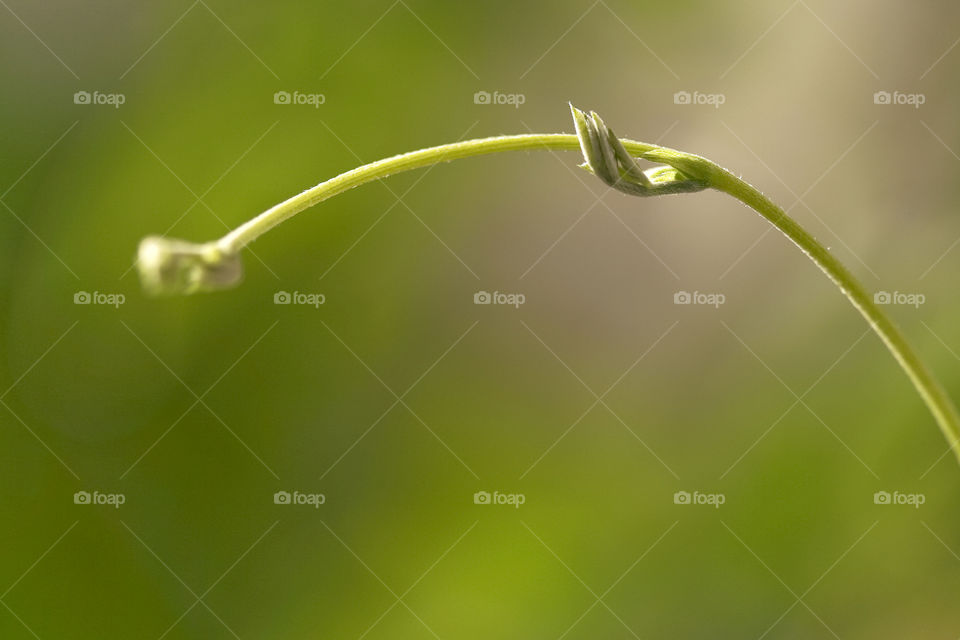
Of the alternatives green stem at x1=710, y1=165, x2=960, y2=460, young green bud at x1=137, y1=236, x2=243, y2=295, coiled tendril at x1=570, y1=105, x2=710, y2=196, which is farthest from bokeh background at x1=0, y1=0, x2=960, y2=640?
young green bud at x1=137, y1=236, x2=243, y2=295

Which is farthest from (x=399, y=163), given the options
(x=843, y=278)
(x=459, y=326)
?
(x=459, y=326)

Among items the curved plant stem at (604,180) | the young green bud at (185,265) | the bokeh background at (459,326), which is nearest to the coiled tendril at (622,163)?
the curved plant stem at (604,180)

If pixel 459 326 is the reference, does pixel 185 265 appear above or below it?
below

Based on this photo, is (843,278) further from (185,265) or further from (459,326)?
(459,326)

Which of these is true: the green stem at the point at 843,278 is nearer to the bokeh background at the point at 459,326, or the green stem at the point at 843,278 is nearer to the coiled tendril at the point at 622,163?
the coiled tendril at the point at 622,163

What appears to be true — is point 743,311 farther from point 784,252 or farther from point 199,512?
point 199,512

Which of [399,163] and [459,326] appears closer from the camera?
[399,163]

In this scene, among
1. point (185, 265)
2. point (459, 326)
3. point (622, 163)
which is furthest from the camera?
point (459, 326)
